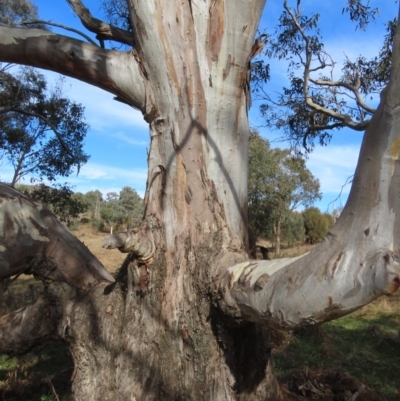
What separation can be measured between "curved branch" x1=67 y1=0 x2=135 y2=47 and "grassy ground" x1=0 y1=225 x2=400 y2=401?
2161mm

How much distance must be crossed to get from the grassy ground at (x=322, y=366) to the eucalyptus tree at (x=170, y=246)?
0.71 m

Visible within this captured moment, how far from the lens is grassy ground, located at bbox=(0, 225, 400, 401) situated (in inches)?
140

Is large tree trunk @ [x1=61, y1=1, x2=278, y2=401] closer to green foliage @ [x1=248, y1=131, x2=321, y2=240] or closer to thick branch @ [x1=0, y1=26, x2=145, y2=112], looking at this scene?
thick branch @ [x1=0, y1=26, x2=145, y2=112]

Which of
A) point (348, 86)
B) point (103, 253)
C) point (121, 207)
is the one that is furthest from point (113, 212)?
point (348, 86)

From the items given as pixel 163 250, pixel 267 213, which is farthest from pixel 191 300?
pixel 267 213

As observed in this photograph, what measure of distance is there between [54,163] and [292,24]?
18.0 ft

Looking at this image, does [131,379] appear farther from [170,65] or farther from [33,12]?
[33,12]

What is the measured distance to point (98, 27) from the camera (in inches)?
127

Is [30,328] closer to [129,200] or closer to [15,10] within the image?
[15,10]

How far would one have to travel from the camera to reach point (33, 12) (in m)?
11.1

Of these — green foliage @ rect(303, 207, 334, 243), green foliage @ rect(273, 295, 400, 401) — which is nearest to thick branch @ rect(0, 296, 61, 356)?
green foliage @ rect(273, 295, 400, 401)

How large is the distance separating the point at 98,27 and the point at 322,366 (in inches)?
151

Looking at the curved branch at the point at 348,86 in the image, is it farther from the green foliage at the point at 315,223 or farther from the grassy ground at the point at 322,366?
the green foliage at the point at 315,223

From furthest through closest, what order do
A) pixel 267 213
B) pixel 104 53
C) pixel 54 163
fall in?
pixel 267 213
pixel 54 163
pixel 104 53
